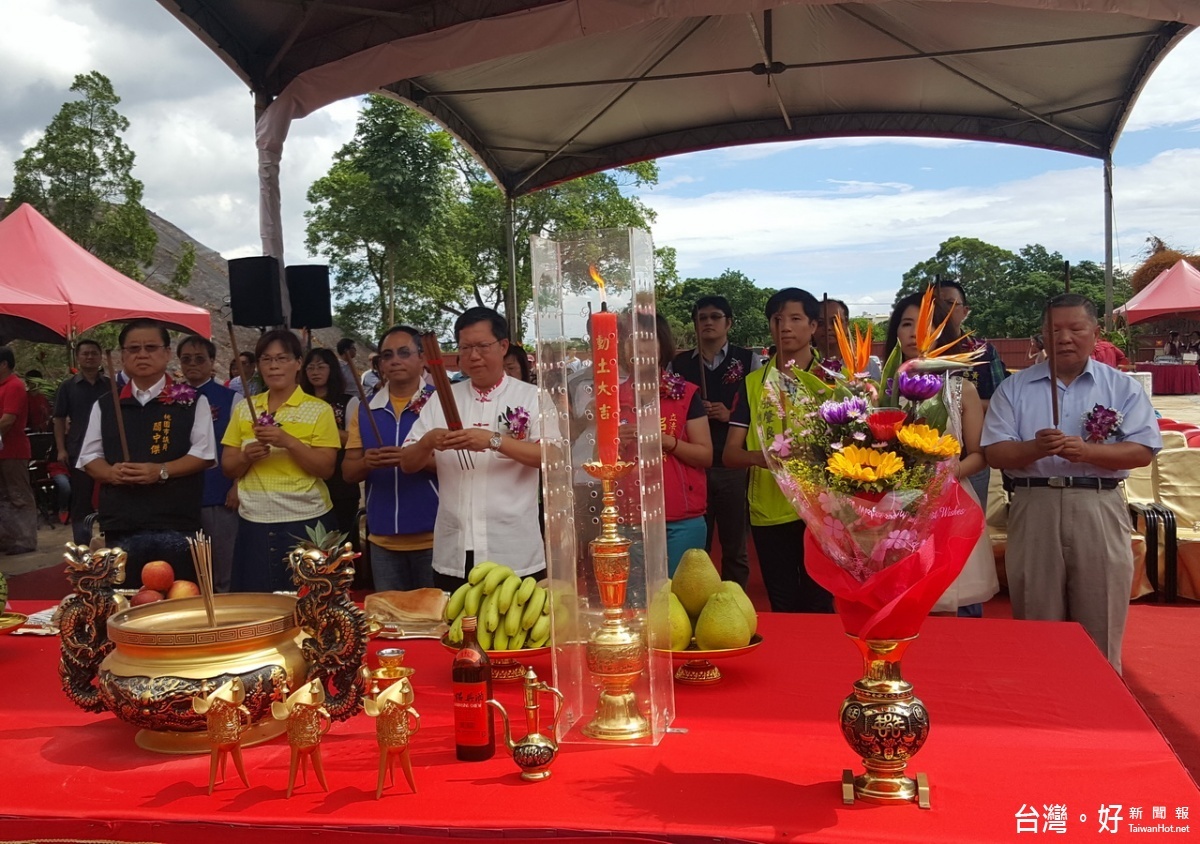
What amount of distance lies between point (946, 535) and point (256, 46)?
16.1 feet

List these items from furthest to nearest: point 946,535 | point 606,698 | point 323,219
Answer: point 323,219 → point 606,698 → point 946,535

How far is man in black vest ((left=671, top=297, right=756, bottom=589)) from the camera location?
13.7ft

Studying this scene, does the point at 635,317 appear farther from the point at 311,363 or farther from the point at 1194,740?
the point at 311,363

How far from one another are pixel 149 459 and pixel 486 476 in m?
1.32

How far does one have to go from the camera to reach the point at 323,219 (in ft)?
78.8

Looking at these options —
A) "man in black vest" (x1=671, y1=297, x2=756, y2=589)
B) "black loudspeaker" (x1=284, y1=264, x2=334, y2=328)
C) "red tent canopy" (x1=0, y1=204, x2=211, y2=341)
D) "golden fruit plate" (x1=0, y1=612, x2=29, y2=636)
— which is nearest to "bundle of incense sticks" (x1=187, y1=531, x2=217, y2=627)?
"golden fruit plate" (x1=0, y1=612, x2=29, y2=636)

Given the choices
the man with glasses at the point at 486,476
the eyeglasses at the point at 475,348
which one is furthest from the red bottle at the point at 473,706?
the eyeglasses at the point at 475,348

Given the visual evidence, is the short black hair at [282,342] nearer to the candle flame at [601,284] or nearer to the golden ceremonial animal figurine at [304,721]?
the candle flame at [601,284]

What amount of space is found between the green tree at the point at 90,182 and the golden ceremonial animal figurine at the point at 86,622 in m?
15.8

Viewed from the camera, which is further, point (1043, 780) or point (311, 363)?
point (311, 363)

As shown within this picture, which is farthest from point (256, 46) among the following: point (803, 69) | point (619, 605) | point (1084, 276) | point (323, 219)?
point (1084, 276)

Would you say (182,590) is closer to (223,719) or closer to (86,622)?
(86,622)

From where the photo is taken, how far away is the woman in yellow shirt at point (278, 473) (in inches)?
125

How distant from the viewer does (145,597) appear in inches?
77.4
